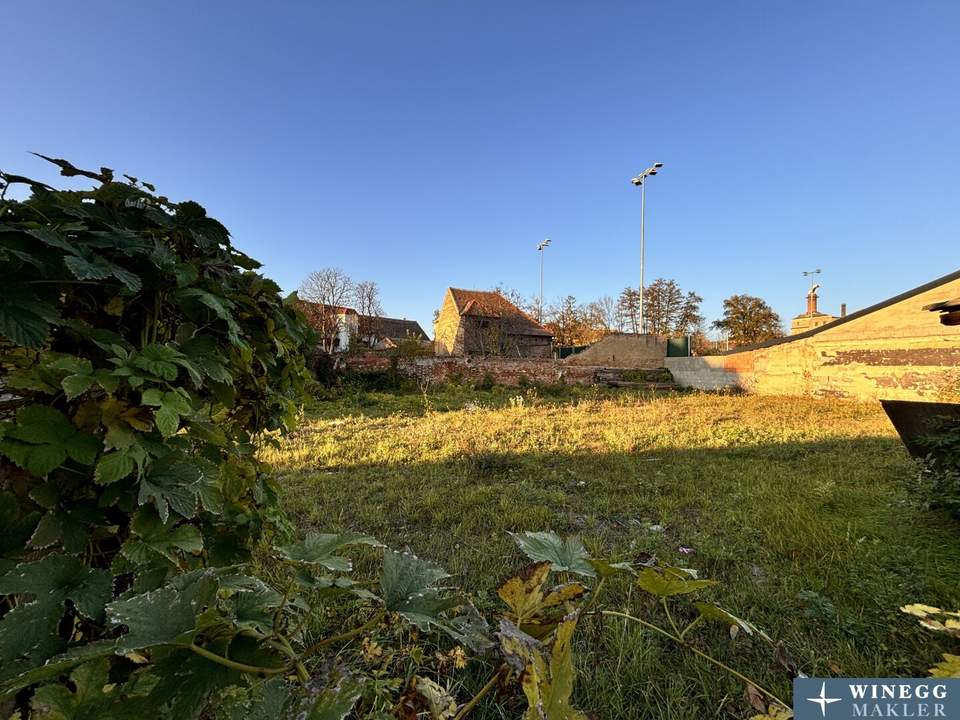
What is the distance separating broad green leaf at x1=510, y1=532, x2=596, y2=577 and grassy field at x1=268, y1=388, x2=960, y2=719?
0.95 m

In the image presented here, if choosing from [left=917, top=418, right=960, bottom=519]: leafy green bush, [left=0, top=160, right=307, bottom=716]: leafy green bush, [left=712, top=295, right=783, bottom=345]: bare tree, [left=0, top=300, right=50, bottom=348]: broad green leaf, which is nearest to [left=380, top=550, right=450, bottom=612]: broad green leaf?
[left=0, top=160, right=307, bottom=716]: leafy green bush

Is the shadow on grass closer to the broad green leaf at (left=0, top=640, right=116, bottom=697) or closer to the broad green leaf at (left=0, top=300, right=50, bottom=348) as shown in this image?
the broad green leaf at (left=0, top=640, right=116, bottom=697)

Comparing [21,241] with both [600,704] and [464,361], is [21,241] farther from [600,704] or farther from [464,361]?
[464,361]

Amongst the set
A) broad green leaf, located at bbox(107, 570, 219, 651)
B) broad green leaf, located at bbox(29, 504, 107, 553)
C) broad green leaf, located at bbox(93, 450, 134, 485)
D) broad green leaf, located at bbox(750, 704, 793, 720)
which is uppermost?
broad green leaf, located at bbox(93, 450, 134, 485)

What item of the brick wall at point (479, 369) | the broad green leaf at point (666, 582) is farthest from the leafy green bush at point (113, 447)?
the brick wall at point (479, 369)

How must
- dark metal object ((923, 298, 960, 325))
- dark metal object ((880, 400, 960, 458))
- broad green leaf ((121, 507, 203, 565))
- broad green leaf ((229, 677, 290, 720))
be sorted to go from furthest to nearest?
dark metal object ((880, 400, 960, 458))
dark metal object ((923, 298, 960, 325))
broad green leaf ((121, 507, 203, 565))
broad green leaf ((229, 677, 290, 720))

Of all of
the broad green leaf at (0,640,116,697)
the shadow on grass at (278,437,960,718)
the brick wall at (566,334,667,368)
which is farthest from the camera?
the brick wall at (566,334,667,368)

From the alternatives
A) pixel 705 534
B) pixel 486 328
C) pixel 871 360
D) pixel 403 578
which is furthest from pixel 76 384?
pixel 486 328

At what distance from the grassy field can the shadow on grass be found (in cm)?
1

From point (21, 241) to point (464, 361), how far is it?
13.2 meters

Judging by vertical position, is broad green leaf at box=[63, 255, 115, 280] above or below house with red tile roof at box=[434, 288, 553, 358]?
below

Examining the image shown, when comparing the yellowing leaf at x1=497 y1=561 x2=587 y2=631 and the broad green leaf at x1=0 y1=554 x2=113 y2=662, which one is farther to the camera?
the yellowing leaf at x1=497 y1=561 x2=587 y2=631

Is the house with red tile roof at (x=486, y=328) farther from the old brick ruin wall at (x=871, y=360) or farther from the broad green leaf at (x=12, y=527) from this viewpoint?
the broad green leaf at (x=12, y=527)

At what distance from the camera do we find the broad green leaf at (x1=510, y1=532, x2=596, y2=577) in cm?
81
